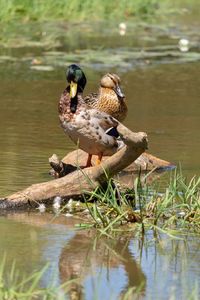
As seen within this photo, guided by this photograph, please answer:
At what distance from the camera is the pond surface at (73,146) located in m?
5.84

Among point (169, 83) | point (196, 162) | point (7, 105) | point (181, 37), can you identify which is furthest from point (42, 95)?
point (181, 37)

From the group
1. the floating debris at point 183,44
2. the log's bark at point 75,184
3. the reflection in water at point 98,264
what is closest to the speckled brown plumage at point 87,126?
the log's bark at point 75,184

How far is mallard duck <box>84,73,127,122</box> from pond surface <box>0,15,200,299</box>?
61 cm

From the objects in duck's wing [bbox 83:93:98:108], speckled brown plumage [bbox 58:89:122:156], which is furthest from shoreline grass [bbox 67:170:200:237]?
duck's wing [bbox 83:93:98:108]

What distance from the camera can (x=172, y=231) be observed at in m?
6.62

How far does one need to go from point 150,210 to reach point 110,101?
2.16m

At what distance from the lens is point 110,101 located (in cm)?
888

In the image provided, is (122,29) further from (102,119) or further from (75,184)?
(75,184)

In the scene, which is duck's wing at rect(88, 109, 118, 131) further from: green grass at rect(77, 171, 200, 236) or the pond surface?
green grass at rect(77, 171, 200, 236)

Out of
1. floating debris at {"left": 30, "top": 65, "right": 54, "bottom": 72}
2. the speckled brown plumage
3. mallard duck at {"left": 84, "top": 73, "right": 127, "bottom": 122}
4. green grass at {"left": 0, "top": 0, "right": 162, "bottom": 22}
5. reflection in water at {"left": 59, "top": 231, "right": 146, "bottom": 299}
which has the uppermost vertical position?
green grass at {"left": 0, "top": 0, "right": 162, "bottom": 22}

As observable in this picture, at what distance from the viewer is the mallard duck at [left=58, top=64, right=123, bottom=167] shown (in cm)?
806

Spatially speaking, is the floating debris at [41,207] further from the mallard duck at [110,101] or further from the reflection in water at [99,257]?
the mallard duck at [110,101]

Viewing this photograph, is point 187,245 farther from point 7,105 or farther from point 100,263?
point 7,105

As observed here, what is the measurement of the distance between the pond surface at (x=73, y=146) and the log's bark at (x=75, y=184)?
0.10m
